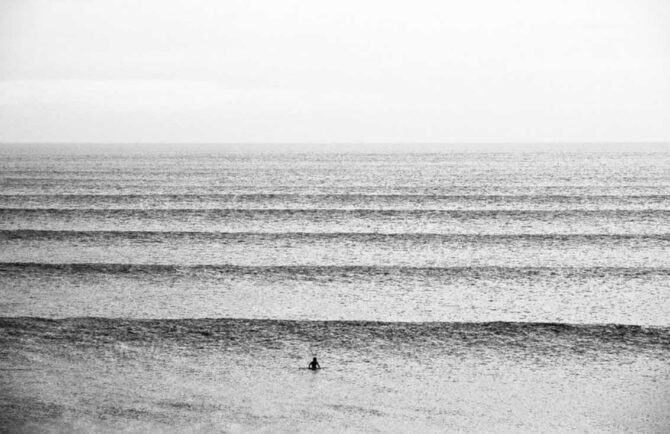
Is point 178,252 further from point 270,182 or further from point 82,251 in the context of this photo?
point 270,182

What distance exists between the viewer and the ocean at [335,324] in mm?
11164

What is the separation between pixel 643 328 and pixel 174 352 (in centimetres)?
1059

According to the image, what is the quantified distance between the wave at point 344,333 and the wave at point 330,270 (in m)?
5.96

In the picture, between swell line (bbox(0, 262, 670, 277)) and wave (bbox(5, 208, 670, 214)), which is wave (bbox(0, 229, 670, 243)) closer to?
swell line (bbox(0, 262, 670, 277))

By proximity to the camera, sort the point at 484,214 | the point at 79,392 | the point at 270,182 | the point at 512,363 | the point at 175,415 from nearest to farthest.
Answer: the point at 175,415
the point at 79,392
the point at 512,363
the point at 484,214
the point at 270,182

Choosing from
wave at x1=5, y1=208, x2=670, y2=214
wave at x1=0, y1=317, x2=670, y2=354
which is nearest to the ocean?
wave at x1=0, y1=317, x2=670, y2=354

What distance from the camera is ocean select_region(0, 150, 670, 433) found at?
11.2 m

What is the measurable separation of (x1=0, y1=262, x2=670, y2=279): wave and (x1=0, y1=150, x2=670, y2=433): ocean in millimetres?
108

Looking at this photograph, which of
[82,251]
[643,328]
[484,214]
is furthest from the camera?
[484,214]

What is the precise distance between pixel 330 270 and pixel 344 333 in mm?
7426

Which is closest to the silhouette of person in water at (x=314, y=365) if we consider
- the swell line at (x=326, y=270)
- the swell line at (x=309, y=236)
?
the swell line at (x=326, y=270)

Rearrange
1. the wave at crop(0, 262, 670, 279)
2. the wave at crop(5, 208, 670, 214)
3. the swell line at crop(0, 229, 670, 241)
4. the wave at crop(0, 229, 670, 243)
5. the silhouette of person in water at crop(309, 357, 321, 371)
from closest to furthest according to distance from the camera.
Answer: the silhouette of person in water at crop(309, 357, 321, 371) < the wave at crop(0, 262, 670, 279) < the wave at crop(0, 229, 670, 243) < the swell line at crop(0, 229, 670, 241) < the wave at crop(5, 208, 670, 214)

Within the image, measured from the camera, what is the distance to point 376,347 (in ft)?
48.6

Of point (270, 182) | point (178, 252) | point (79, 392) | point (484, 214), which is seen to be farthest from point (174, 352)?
point (270, 182)
